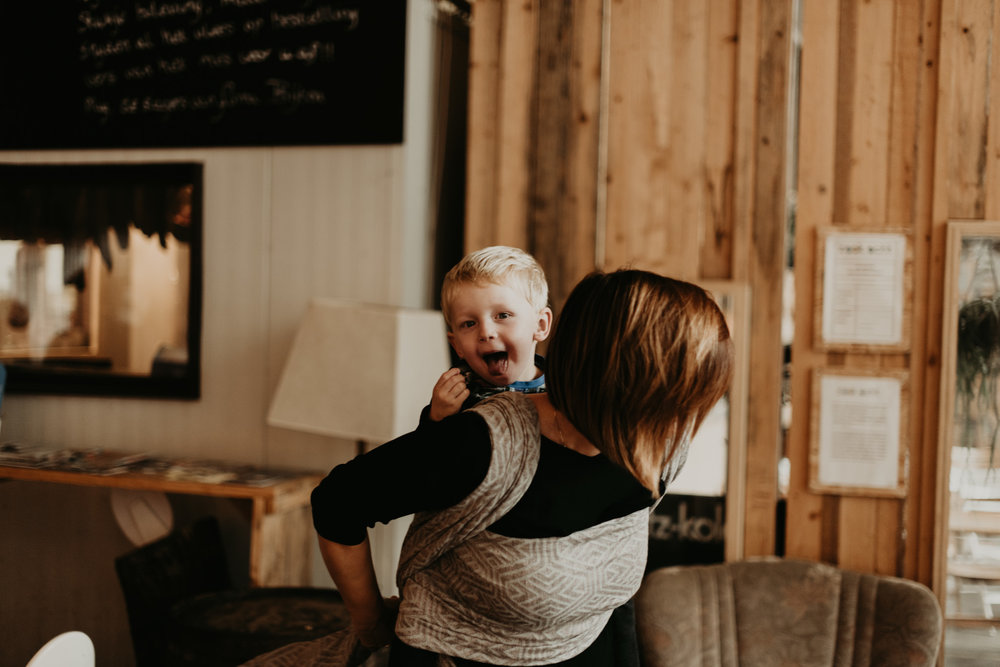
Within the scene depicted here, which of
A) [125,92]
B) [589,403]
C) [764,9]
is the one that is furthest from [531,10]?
[589,403]

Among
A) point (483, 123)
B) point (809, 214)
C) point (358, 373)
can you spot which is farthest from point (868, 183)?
point (358, 373)

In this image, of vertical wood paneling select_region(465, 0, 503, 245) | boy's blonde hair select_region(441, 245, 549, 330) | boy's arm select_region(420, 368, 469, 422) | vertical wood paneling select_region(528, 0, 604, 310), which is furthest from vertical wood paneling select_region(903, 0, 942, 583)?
boy's arm select_region(420, 368, 469, 422)

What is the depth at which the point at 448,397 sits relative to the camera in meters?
1.31

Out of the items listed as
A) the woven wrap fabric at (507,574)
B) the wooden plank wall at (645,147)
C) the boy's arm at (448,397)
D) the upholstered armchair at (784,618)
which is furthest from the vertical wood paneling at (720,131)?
the woven wrap fabric at (507,574)

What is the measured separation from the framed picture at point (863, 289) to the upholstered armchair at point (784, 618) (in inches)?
27.5

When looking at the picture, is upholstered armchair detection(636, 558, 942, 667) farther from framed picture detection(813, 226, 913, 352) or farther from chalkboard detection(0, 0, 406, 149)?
chalkboard detection(0, 0, 406, 149)

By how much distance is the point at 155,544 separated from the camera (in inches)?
94.1

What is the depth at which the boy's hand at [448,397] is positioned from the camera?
4.29 feet

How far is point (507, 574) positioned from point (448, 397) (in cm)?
35

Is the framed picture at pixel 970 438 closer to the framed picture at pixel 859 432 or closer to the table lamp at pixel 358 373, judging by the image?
the framed picture at pixel 859 432

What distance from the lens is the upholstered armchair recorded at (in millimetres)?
2166

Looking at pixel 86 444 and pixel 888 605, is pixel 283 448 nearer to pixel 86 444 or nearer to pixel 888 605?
pixel 86 444

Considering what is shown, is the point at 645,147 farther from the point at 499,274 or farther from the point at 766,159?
the point at 499,274

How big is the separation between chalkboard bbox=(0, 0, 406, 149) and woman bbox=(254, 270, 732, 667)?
1.79 meters
